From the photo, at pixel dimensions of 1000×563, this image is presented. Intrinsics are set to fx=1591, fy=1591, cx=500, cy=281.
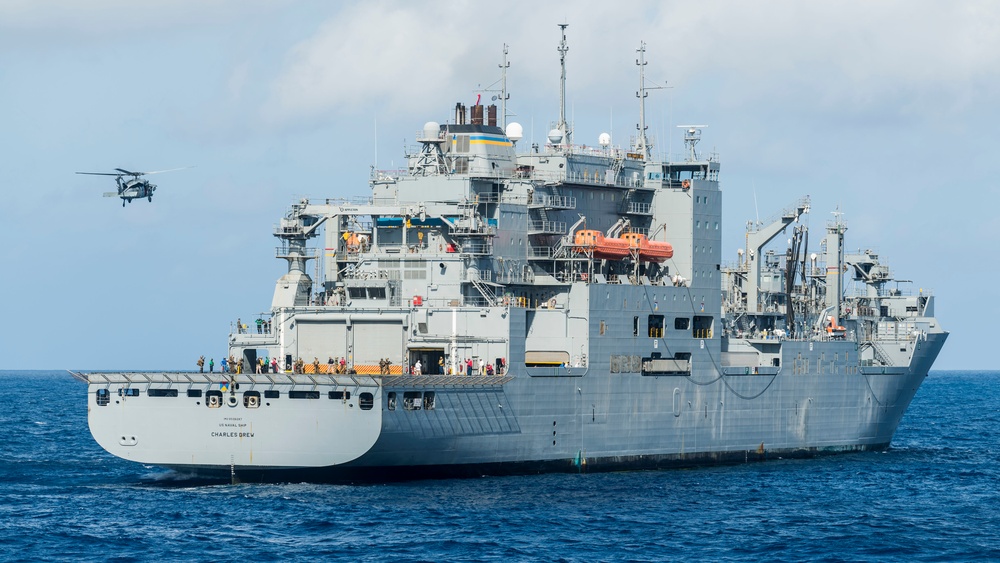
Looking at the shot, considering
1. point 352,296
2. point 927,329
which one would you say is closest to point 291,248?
point 352,296

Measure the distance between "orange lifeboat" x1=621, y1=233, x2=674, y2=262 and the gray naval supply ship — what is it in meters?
0.10

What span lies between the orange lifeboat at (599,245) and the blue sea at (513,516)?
824cm

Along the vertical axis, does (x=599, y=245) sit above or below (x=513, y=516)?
above

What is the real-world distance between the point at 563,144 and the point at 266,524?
22.9 meters

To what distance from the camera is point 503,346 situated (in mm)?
54188

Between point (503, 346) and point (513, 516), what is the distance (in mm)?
8918

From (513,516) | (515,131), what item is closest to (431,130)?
(515,131)

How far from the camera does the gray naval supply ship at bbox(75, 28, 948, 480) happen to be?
50.7 m

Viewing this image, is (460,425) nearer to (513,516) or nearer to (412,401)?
(412,401)

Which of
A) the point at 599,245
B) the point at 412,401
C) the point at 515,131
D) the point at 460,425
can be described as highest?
the point at 515,131

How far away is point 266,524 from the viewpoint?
44.4m

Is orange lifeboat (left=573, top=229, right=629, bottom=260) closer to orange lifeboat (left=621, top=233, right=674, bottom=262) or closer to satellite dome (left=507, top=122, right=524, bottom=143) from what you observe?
orange lifeboat (left=621, top=233, right=674, bottom=262)

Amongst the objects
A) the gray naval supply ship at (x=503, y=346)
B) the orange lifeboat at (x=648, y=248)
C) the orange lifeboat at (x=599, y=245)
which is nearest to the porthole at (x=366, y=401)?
the gray naval supply ship at (x=503, y=346)

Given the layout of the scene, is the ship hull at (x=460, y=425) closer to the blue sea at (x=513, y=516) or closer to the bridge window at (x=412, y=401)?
the bridge window at (x=412, y=401)
